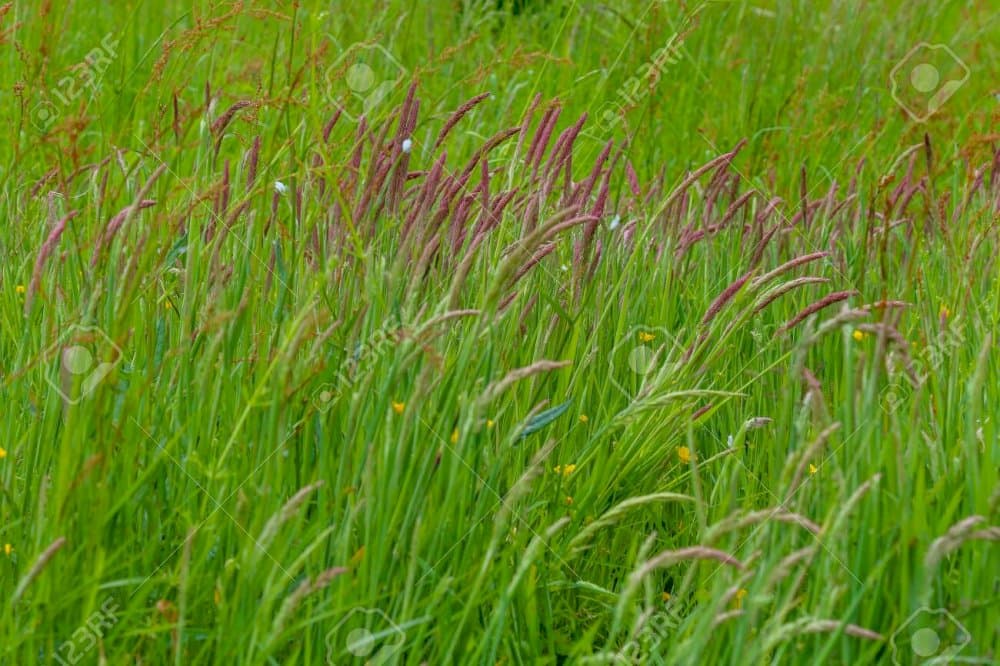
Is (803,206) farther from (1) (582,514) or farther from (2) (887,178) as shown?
(1) (582,514)

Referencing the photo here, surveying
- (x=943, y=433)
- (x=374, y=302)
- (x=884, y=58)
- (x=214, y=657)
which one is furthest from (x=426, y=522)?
(x=884, y=58)

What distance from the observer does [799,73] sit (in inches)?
186

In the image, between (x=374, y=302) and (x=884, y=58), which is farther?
(x=884, y=58)

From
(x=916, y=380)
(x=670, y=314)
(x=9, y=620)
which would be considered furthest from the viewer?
(x=670, y=314)

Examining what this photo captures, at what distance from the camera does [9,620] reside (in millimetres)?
1510

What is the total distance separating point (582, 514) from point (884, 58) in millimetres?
3029

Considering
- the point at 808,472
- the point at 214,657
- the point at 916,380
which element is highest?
the point at 916,380

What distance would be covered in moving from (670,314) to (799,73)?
2418 mm

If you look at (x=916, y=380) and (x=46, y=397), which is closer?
(x=916, y=380)

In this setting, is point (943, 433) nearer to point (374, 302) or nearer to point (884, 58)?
point (374, 302)

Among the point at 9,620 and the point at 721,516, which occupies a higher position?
the point at 721,516

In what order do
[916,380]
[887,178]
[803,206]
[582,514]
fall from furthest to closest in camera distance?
1. [803,206]
2. [887,178]
3. [582,514]
4. [916,380]

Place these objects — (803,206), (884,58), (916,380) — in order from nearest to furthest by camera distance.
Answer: (916,380), (803,206), (884,58)

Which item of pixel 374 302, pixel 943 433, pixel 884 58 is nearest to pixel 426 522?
pixel 374 302
